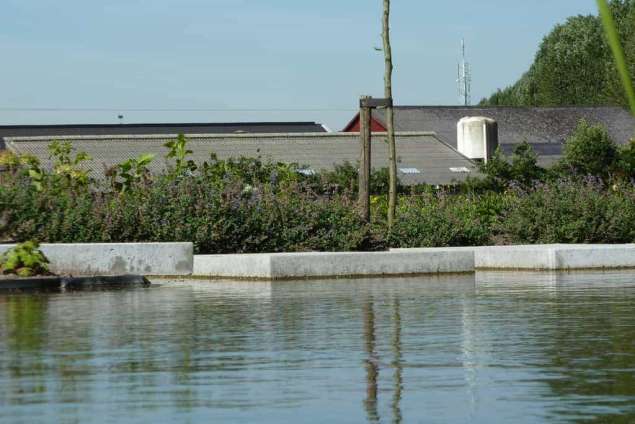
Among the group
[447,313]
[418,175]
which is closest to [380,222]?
[447,313]

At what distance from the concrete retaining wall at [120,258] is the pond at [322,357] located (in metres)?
3.04

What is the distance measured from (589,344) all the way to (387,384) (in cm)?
275

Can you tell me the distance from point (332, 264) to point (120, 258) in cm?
339

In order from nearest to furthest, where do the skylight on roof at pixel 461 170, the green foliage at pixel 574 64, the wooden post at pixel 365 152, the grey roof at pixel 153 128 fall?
the wooden post at pixel 365 152
the skylight on roof at pixel 461 170
the grey roof at pixel 153 128
the green foliage at pixel 574 64

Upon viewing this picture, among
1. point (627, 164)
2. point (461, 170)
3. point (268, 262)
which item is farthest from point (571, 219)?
point (461, 170)

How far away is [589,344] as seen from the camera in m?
10.1

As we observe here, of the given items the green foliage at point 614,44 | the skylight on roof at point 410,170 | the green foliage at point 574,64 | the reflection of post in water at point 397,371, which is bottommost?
the reflection of post in water at point 397,371

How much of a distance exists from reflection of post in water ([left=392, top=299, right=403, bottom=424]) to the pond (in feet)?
0.06

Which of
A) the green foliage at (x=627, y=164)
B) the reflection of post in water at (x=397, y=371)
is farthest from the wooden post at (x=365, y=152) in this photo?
the green foliage at (x=627, y=164)

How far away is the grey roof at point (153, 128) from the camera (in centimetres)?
8131

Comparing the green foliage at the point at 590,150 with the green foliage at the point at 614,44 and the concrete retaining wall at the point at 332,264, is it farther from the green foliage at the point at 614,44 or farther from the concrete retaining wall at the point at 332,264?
the green foliage at the point at 614,44

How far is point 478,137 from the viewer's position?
71375 mm

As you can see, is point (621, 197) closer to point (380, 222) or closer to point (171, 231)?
point (380, 222)

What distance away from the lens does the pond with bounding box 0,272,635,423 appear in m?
6.89
